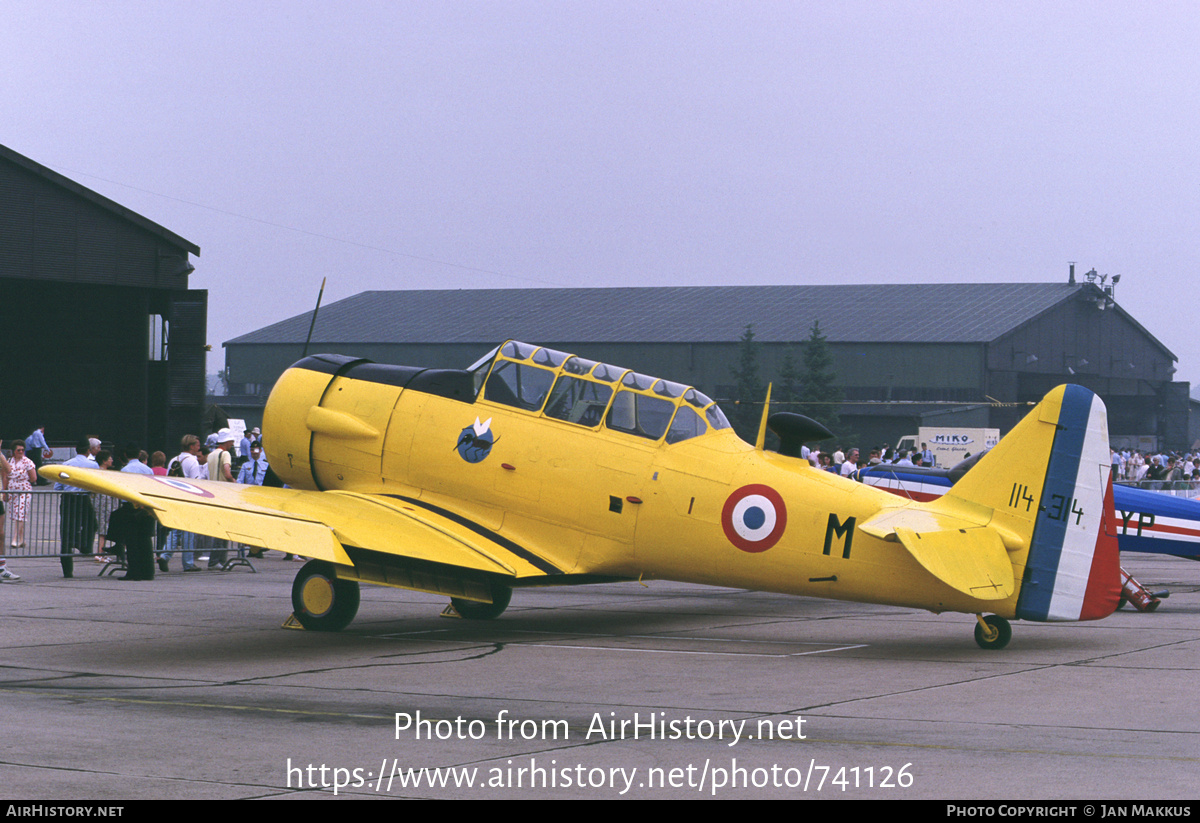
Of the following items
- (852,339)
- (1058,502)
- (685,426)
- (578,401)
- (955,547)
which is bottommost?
(955,547)

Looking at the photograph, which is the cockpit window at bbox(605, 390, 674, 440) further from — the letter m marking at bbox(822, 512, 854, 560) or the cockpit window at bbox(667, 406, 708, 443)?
the letter m marking at bbox(822, 512, 854, 560)

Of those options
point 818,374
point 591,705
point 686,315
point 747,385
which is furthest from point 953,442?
point 591,705

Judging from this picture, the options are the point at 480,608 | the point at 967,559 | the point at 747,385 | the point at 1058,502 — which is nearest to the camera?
the point at 967,559

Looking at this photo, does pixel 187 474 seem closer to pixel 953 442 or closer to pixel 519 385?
pixel 519 385

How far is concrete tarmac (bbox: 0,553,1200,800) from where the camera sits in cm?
659

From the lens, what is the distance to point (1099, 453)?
37.9 ft

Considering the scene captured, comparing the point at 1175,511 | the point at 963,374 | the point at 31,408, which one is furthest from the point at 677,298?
the point at 1175,511

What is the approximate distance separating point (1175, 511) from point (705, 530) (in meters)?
6.85

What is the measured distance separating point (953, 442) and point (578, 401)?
40410 mm

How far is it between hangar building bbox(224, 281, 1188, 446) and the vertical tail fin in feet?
173

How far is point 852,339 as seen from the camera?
71.6 metres

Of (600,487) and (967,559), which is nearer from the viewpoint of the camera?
(967,559)

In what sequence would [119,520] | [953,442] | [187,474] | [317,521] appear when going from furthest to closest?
[953,442] < [187,474] < [119,520] < [317,521]

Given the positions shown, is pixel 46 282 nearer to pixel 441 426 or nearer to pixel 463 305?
pixel 441 426
